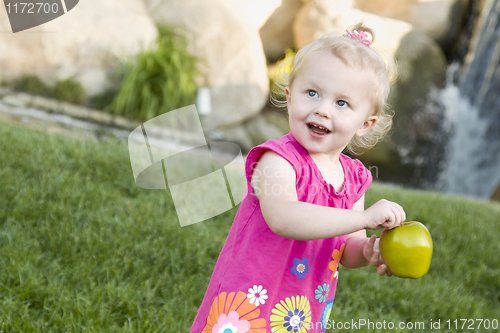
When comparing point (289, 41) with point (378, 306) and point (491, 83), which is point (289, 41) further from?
point (378, 306)

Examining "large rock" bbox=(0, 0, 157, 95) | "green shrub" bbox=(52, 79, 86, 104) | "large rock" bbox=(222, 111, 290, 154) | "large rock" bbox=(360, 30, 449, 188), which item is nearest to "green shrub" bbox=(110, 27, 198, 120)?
"large rock" bbox=(0, 0, 157, 95)

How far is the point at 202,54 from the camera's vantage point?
7586 millimetres

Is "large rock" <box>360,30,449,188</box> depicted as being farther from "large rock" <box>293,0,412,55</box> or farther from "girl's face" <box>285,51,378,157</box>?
"girl's face" <box>285,51,378,157</box>

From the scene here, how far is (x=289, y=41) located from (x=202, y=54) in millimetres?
3424

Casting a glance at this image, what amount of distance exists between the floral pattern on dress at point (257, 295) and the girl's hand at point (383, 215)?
345 millimetres

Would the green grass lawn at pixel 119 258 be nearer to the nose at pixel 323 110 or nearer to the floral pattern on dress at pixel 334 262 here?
the floral pattern on dress at pixel 334 262

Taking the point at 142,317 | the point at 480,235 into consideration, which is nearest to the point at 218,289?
the point at 142,317

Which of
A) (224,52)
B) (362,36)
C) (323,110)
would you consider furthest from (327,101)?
(224,52)

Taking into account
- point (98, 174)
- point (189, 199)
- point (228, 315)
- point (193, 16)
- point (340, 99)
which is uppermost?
point (340, 99)

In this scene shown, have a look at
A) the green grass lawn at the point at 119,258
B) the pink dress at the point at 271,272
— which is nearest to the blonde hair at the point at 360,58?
the pink dress at the point at 271,272

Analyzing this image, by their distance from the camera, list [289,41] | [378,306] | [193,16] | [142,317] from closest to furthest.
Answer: [142,317] → [378,306] → [193,16] → [289,41]

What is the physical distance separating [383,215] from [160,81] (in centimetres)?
620

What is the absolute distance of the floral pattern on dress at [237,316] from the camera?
4.06 feet

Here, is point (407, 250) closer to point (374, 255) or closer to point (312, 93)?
point (374, 255)
